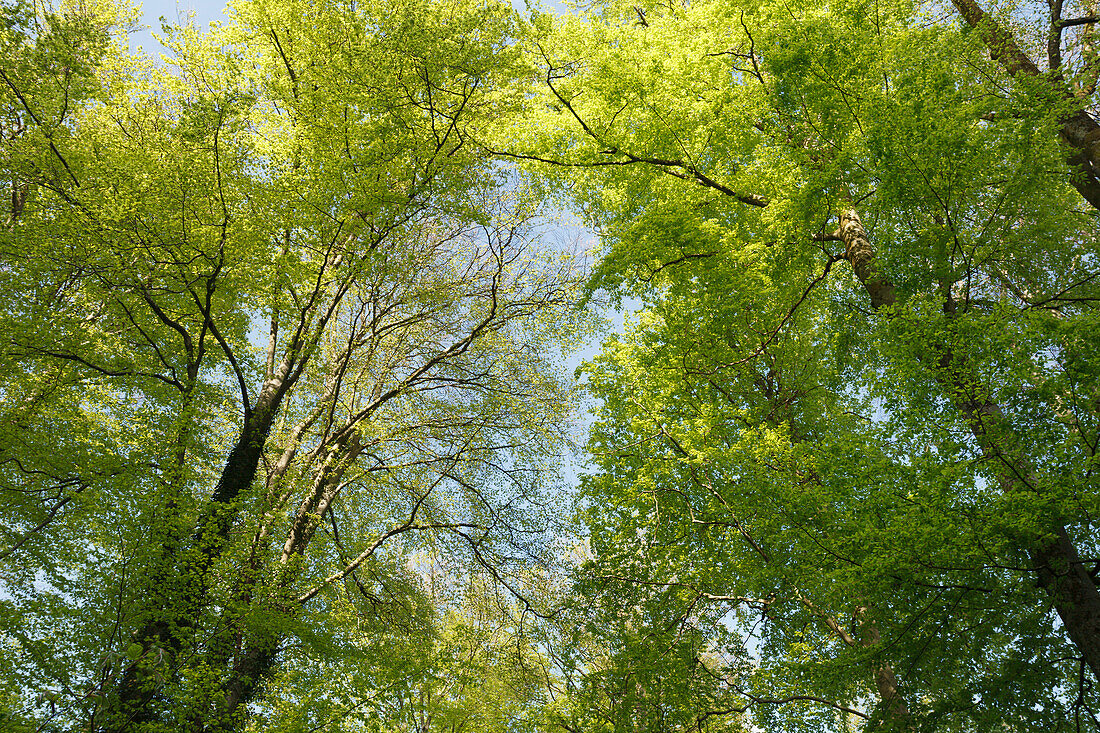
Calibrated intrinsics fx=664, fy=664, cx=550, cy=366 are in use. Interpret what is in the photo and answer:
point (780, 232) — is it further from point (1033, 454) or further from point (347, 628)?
point (347, 628)

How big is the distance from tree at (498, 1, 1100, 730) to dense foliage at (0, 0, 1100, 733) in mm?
61

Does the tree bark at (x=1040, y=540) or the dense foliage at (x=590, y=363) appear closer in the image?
the tree bark at (x=1040, y=540)

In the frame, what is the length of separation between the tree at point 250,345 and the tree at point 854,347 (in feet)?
7.29

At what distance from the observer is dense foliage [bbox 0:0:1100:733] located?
601 cm

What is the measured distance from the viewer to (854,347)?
30.3ft

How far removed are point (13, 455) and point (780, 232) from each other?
410 inches

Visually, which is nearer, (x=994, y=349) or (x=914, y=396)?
(x=994, y=349)

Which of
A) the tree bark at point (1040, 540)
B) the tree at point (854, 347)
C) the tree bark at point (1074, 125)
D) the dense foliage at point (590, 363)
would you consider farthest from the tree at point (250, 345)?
the tree bark at point (1040, 540)

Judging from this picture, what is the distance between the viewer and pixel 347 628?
1043 cm

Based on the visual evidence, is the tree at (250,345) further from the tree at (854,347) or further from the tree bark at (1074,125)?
the tree bark at (1074,125)

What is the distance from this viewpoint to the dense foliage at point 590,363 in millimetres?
6008

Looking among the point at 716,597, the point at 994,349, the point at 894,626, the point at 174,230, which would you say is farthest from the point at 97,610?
the point at 994,349

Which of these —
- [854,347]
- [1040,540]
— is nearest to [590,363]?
[854,347]

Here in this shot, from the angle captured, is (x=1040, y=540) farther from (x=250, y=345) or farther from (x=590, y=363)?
(x=250, y=345)
